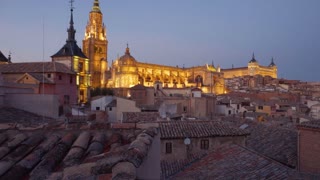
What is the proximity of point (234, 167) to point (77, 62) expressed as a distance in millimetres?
37228

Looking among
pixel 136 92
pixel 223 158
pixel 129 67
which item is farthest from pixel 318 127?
pixel 129 67

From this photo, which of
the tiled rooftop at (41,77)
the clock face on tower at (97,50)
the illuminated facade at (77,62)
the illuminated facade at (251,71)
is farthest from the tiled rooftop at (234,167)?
the illuminated facade at (251,71)

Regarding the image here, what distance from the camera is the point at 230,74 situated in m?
110

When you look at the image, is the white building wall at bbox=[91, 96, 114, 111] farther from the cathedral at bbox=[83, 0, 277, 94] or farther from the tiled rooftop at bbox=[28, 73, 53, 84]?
the cathedral at bbox=[83, 0, 277, 94]

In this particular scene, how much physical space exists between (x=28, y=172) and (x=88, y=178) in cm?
113

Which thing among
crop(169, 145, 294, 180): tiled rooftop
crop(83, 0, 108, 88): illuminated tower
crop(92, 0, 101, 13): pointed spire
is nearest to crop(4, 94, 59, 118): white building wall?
crop(169, 145, 294, 180): tiled rooftop

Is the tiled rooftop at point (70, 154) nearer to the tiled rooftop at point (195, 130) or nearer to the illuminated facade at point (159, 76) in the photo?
the tiled rooftop at point (195, 130)

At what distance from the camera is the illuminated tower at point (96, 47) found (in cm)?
6956

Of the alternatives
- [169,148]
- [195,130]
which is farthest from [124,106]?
[169,148]

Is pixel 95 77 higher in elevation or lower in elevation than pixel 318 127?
higher

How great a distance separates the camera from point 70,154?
396 cm

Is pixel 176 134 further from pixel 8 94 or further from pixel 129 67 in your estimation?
pixel 129 67

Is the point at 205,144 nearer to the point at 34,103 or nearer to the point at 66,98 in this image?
the point at 34,103

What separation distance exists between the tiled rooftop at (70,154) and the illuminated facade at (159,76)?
58.9m
